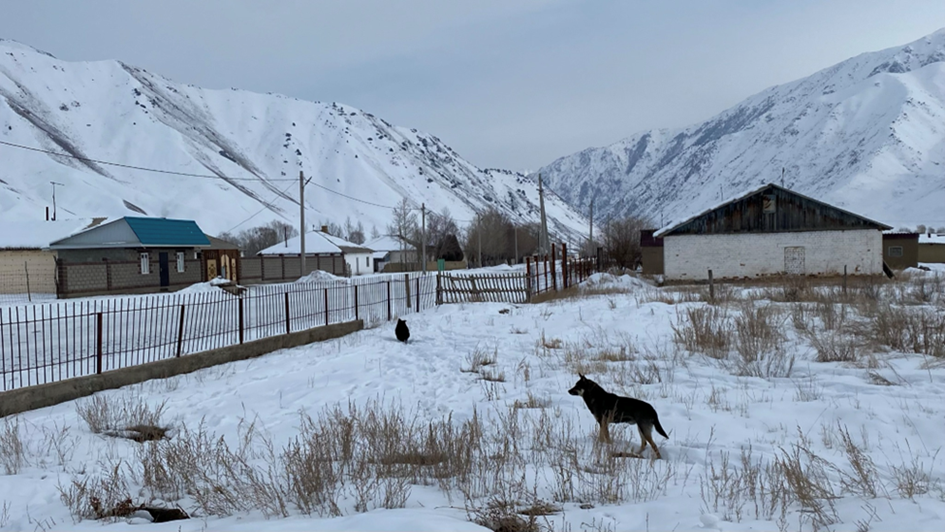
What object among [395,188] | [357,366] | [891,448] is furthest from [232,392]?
[395,188]

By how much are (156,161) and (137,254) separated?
12329 centimetres

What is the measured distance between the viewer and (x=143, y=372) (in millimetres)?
→ 10172

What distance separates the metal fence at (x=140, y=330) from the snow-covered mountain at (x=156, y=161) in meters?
79.9

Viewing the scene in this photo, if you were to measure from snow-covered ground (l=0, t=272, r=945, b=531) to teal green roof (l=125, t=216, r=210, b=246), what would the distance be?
28.0 m

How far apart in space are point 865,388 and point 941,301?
10684 mm

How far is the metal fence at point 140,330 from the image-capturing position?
10209 millimetres

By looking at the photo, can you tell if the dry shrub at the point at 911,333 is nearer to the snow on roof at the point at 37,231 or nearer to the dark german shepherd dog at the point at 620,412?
the dark german shepherd dog at the point at 620,412

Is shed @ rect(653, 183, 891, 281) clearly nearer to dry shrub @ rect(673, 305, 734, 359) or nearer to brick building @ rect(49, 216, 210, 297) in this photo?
dry shrub @ rect(673, 305, 734, 359)

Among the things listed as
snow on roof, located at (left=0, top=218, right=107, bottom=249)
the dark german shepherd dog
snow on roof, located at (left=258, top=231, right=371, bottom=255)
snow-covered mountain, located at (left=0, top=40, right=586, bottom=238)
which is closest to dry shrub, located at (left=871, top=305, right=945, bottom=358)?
the dark german shepherd dog

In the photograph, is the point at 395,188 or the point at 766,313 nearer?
the point at 766,313

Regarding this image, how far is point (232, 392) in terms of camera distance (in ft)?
30.3

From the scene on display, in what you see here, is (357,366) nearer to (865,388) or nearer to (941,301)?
(865,388)

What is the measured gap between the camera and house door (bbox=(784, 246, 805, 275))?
105ft

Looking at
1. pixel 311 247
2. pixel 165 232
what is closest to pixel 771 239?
pixel 165 232
